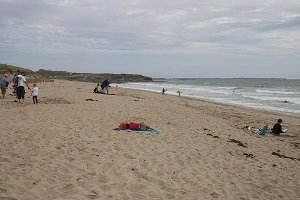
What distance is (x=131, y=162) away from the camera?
6969 millimetres

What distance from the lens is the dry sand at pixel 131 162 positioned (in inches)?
212

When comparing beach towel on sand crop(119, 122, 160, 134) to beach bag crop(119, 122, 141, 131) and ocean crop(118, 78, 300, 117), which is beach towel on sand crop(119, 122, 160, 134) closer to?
beach bag crop(119, 122, 141, 131)

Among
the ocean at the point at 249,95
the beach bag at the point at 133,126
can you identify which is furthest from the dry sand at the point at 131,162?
the ocean at the point at 249,95

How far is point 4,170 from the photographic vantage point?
5531mm

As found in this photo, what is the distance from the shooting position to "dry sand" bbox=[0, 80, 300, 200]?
17.6 feet

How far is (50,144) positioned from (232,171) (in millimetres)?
4234

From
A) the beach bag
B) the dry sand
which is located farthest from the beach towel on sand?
the dry sand

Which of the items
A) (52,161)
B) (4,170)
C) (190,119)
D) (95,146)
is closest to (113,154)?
(95,146)

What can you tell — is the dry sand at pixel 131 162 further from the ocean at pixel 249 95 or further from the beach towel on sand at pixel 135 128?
the ocean at pixel 249 95

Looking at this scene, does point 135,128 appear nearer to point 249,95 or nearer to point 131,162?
point 131,162

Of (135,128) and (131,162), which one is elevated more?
(135,128)

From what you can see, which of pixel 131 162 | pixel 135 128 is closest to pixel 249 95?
pixel 135 128

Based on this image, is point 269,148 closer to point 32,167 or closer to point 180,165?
point 180,165

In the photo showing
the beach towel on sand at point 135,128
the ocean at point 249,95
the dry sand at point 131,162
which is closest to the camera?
the dry sand at point 131,162
